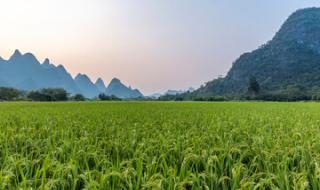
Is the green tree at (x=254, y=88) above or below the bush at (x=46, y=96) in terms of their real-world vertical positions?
above

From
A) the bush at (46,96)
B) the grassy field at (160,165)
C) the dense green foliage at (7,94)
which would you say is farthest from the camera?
the dense green foliage at (7,94)

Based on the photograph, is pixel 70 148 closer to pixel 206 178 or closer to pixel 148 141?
pixel 148 141

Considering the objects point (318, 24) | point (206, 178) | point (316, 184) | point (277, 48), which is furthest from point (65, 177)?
point (318, 24)

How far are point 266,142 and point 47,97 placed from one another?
83.7 m

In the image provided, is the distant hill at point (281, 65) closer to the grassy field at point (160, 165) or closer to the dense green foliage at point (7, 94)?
the dense green foliage at point (7, 94)

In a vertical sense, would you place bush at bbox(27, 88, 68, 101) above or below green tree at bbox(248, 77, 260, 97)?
below

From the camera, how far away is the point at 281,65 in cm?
13975

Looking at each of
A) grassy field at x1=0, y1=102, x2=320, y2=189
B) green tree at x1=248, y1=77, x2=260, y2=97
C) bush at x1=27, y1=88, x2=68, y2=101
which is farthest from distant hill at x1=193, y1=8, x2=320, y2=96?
grassy field at x1=0, y1=102, x2=320, y2=189

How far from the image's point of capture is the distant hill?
121750 millimetres

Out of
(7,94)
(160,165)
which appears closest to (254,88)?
(7,94)

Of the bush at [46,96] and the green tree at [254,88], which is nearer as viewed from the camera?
the bush at [46,96]

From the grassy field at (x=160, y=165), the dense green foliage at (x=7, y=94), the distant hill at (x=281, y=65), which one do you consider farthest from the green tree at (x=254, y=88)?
the grassy field at (x=160, y=165)

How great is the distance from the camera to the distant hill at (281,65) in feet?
399

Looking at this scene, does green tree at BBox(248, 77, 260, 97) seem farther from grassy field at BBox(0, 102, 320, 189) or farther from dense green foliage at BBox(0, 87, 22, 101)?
grassy field at BBox(0, 102, 320, 189)
